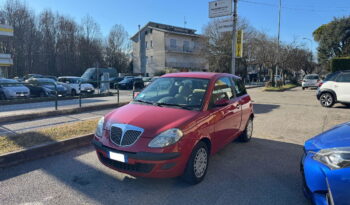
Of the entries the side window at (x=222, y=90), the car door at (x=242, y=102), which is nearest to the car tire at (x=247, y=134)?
the car door at (x=242, y=102)

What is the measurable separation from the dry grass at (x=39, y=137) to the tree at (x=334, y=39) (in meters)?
42.6

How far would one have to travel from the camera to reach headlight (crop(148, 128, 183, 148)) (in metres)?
3.18

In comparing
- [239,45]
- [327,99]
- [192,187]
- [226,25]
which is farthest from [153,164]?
[327,99]

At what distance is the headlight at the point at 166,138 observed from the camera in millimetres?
3176

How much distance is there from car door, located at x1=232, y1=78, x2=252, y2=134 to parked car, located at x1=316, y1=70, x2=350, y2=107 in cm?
756

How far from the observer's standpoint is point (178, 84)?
4.53 metres

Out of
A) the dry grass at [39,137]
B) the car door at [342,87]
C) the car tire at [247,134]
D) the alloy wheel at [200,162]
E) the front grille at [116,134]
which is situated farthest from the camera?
the car door at [342,87]

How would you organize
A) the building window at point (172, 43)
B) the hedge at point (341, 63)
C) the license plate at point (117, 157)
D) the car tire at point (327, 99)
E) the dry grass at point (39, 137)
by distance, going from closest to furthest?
the license plate at point (117, 157)
the dry grass at point (39, 137)
the car tire at point (327, 99)
the hedge at point (341, 63)
the building window at point (172, 43)

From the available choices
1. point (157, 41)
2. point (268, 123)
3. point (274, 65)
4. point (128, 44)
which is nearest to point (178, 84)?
point (268, 123)

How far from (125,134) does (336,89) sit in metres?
11.2

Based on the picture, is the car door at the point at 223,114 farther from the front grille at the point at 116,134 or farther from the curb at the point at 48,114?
the curb at the point at 48,114

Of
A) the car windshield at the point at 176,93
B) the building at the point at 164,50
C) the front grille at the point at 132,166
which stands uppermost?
the building at the point at 164,50

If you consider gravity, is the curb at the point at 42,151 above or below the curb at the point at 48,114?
below

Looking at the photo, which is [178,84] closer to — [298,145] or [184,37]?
[298,145]
